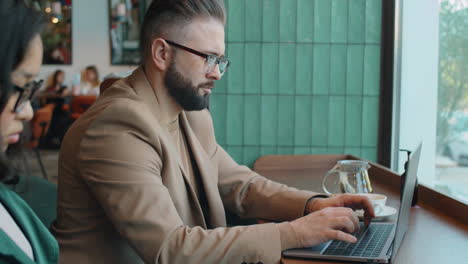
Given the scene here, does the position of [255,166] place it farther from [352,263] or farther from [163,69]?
[352,263]

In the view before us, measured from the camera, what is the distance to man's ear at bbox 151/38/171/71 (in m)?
1.55

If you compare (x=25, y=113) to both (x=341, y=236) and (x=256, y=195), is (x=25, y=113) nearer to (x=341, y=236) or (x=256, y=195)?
(x=341, y=236)

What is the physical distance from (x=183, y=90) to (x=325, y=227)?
58cm

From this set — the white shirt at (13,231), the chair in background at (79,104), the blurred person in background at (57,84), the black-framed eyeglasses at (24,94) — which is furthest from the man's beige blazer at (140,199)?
A: the blurred person in background at (57,84)

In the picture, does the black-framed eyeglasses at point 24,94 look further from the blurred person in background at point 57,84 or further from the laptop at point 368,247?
the blurred person in background at point 57,84

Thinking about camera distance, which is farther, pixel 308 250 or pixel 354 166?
pixel 354 166

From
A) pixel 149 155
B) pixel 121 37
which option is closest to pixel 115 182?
pixel 149 155

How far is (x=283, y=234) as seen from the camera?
1.21m

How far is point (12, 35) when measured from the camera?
0.86m

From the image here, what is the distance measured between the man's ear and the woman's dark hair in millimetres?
655

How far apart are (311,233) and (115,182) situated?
46 centimetres

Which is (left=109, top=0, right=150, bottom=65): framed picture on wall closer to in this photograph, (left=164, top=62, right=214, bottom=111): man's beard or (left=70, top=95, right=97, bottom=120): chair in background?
(left=70, top=95, right=97, bottom=120): chair in background

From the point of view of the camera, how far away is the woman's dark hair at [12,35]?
0.84m

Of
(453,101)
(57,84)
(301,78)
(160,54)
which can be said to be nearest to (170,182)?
(160,54)
